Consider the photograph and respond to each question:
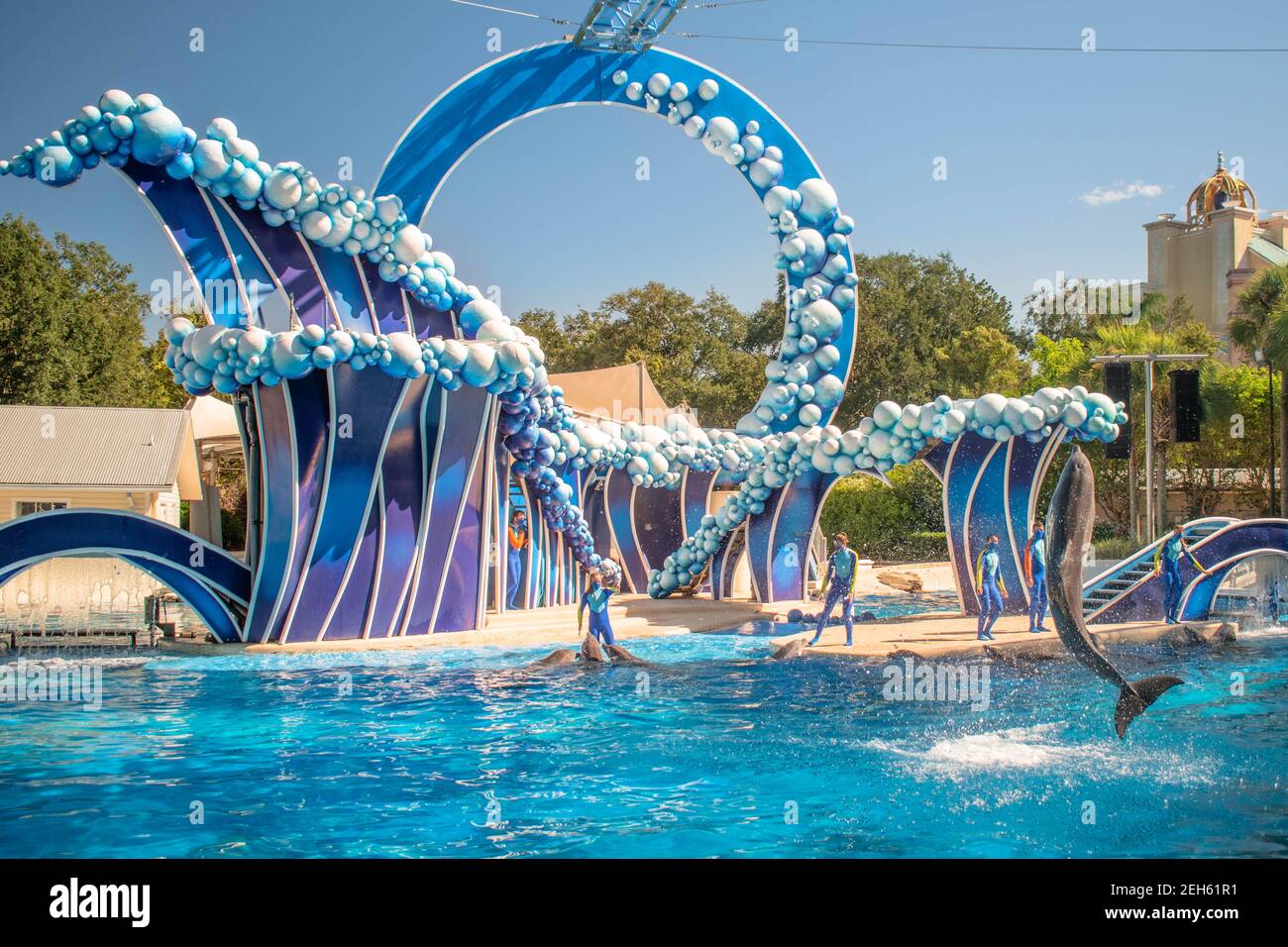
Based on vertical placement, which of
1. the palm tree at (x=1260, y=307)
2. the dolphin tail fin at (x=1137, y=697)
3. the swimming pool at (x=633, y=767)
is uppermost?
the palm tree at (x=1260, y=307)

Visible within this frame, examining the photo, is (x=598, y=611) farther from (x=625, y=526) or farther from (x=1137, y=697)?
(x=625, y=526)

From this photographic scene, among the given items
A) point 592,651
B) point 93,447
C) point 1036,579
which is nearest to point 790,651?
point 592,651

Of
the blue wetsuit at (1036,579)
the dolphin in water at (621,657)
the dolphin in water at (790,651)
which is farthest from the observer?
the blue wetsuit at (1036,579)

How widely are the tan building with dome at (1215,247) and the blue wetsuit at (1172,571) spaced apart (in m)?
28.1

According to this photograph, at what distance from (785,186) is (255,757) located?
1250cm

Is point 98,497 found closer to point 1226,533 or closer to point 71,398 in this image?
point 71,398

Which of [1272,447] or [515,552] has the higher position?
[1272,447]

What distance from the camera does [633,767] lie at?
296 inches

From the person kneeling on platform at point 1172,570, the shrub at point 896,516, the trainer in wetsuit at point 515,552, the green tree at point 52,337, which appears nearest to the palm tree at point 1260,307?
the shrub at point 896,516

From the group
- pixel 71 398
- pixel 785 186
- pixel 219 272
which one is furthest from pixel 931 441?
pixel 71 398

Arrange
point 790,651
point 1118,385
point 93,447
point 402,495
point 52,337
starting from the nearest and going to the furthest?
point 790,651, point 402,495, point 1118,385, point 93,447, point 52,337

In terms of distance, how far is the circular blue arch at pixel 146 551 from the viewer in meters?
12.1

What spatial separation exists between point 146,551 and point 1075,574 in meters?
9.79

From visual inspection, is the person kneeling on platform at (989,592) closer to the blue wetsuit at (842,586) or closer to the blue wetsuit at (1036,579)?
the blue wetsuit at (1036,579)
